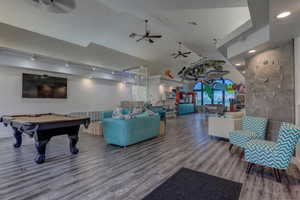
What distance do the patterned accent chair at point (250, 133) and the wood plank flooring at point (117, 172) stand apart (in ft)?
1.20

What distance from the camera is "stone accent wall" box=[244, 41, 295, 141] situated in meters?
3.49

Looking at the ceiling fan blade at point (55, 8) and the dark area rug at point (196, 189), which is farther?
the ceiling fan blade at point (55, 8)

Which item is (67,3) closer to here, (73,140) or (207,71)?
(73,140)

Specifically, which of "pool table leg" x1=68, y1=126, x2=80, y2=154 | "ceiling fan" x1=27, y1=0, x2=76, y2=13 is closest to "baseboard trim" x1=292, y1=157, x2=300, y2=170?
"pool table leg" x1=68, y1=126, x2=80, y2=154

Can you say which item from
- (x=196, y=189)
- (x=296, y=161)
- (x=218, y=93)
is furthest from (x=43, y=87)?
(x=218, y=93)

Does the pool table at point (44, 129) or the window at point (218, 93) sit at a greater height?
the window at point (218, 93)

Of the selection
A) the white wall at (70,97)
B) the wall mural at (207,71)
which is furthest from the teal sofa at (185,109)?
the white wall at (70,97)

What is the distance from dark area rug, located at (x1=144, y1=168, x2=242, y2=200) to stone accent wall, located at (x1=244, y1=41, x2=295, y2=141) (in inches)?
93.4

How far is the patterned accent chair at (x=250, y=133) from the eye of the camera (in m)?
3.48

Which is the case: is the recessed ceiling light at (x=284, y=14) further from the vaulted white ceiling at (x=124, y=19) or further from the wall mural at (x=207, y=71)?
the wall mural at (x=207, y=71)

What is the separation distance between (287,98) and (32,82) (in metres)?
8.26

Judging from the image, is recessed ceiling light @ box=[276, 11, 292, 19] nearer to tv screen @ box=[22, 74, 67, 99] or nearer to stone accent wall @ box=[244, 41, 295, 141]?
stone accent wall @ box=[244, 41, 295, 141]

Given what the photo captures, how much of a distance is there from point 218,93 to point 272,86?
1212cm

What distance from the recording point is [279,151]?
97.6 inches
